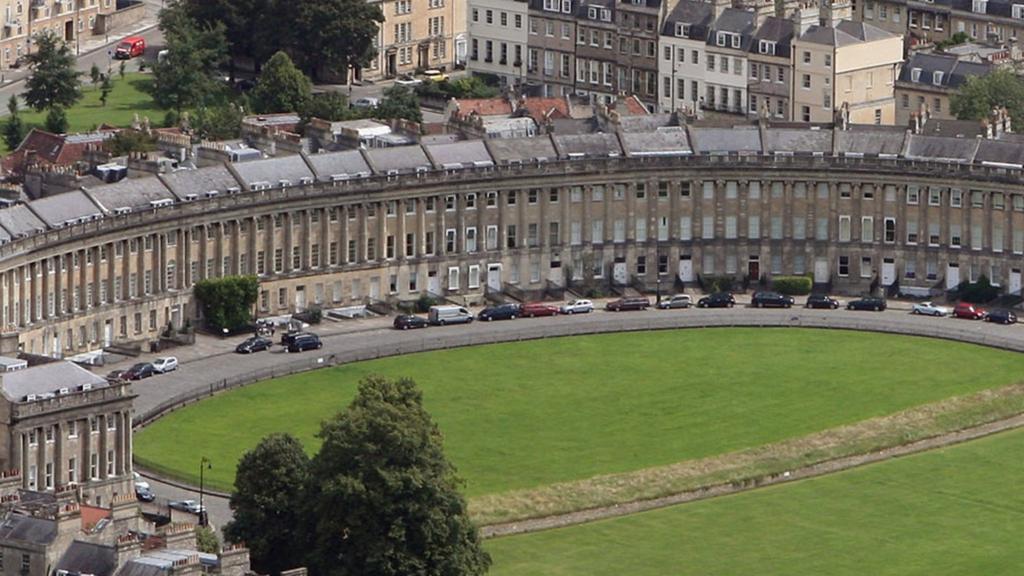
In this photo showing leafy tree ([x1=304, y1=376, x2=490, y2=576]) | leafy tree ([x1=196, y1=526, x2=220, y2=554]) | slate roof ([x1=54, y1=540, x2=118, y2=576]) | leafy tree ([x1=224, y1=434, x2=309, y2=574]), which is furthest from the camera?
leafy tree ([x1=224, y1=434, x2=309, y2=574])

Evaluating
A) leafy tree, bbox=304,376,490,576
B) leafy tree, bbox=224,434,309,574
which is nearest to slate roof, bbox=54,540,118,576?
leafy tree, bbox=224,434,309,574

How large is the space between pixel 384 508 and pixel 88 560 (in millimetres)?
15810

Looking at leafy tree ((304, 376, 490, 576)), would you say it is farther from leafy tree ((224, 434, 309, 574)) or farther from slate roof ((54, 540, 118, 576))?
slate roof ((54, 540, 118, 576))

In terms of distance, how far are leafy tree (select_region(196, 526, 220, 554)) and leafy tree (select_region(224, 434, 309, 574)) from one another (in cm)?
102

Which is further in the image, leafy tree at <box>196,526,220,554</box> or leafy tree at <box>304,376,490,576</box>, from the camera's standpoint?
leafy tree at <box>304,376,490,576</box>

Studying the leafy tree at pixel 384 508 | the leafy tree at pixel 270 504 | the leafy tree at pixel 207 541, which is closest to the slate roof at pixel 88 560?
the leafy tree at pixel 207 541

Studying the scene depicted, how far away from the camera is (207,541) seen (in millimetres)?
192500

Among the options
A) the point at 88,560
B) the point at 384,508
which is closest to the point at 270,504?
the point at 384,508

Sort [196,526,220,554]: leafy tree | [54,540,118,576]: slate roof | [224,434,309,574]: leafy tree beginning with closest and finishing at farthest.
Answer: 1. [54,540,118,576]: slate roof
2. [196,526,220,554]: leafy tree
3. [224,434,309,574]: leafy tree

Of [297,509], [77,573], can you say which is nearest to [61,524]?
[77,573]

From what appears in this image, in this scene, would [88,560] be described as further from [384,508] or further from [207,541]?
[384,508]

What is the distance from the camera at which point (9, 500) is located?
Result: 190375 millimetres

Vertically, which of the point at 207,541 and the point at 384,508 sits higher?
the point at 384,508

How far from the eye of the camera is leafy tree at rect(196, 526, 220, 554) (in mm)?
190625
